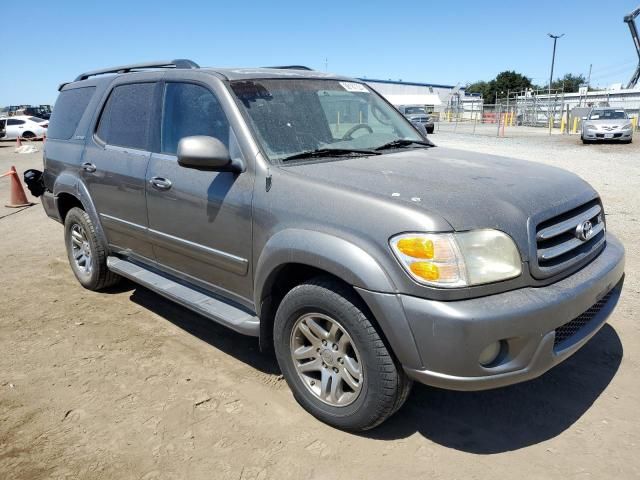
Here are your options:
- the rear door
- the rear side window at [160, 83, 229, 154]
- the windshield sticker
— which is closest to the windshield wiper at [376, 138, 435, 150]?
the windshield sticker

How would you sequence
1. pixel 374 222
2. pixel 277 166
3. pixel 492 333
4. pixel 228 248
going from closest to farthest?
pixel 492 333
pixel 374 222
pixel 277 166
pixel 228 248

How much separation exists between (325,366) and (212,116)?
175 cm

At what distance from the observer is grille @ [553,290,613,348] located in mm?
2596

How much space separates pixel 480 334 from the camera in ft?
7.54

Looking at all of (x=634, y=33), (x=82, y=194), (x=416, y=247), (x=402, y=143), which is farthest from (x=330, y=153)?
(x=634, y=33)

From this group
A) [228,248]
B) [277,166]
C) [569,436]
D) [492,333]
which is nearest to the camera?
[492,333]

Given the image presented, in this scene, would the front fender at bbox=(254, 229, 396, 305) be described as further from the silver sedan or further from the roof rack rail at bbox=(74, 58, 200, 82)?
the silver sedan

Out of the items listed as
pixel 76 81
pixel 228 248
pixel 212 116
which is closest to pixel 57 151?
pixel 76 81

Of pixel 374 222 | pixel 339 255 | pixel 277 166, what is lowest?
pixel 339 255

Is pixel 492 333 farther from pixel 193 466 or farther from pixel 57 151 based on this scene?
pixel 57 151

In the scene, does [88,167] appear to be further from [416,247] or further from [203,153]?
[416,247]

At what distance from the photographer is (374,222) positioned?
2.50m

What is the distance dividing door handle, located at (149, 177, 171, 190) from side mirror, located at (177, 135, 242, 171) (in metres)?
0.57

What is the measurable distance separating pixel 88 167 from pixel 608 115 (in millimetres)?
21984
